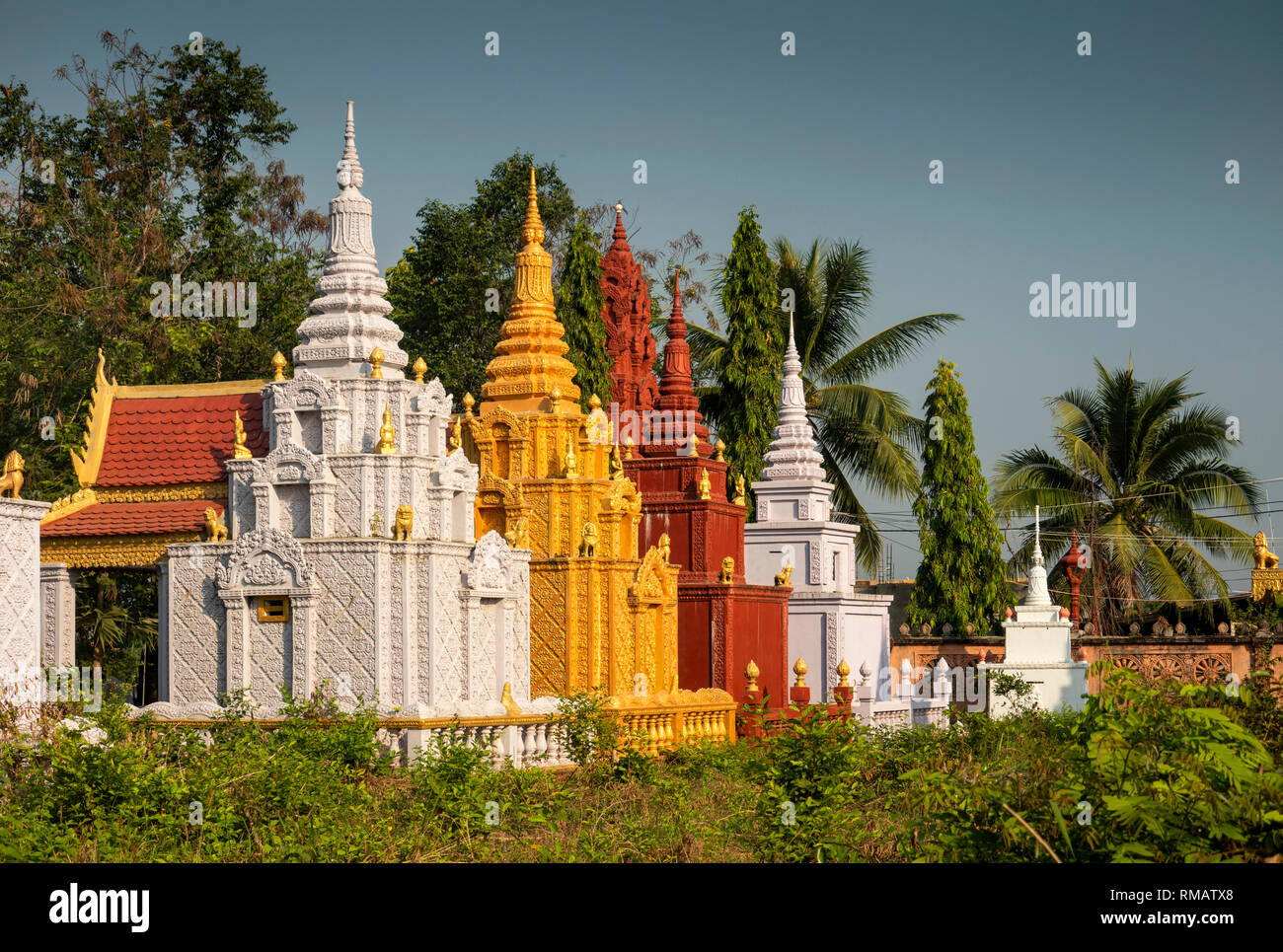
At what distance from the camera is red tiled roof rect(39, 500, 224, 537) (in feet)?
66.3

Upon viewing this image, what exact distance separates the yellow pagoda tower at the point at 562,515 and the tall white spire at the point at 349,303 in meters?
2.73

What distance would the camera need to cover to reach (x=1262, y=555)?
116 ft

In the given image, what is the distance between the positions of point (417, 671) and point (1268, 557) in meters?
22.3

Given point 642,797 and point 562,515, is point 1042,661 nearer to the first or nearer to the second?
point 562,515

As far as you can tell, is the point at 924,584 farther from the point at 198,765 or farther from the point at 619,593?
the point at 198,765

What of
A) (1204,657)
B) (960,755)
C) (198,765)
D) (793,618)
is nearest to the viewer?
(198,765)

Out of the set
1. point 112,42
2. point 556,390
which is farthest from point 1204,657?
point 112,42

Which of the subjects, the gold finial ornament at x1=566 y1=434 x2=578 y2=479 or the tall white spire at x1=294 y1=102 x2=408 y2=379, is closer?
the tall white spire at x1=294 y1=102 x2=408 y2=379

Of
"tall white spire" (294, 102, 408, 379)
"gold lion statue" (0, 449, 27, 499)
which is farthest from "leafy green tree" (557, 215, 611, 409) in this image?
"gold lion statue" (0, 449, 27, 499)

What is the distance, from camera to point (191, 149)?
36594 mm

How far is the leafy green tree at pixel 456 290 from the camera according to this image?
4028 cm

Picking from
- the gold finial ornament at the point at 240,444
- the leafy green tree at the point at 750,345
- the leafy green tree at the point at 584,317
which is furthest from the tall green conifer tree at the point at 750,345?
the gold finial ornament at the point at 240,444

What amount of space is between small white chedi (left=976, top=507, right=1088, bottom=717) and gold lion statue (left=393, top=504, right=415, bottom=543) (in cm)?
1437

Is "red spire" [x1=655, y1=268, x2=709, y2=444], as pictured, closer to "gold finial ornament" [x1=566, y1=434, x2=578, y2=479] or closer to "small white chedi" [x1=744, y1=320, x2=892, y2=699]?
"small white chedi" [x1=744, y1=320, x2=892, y2=699]
